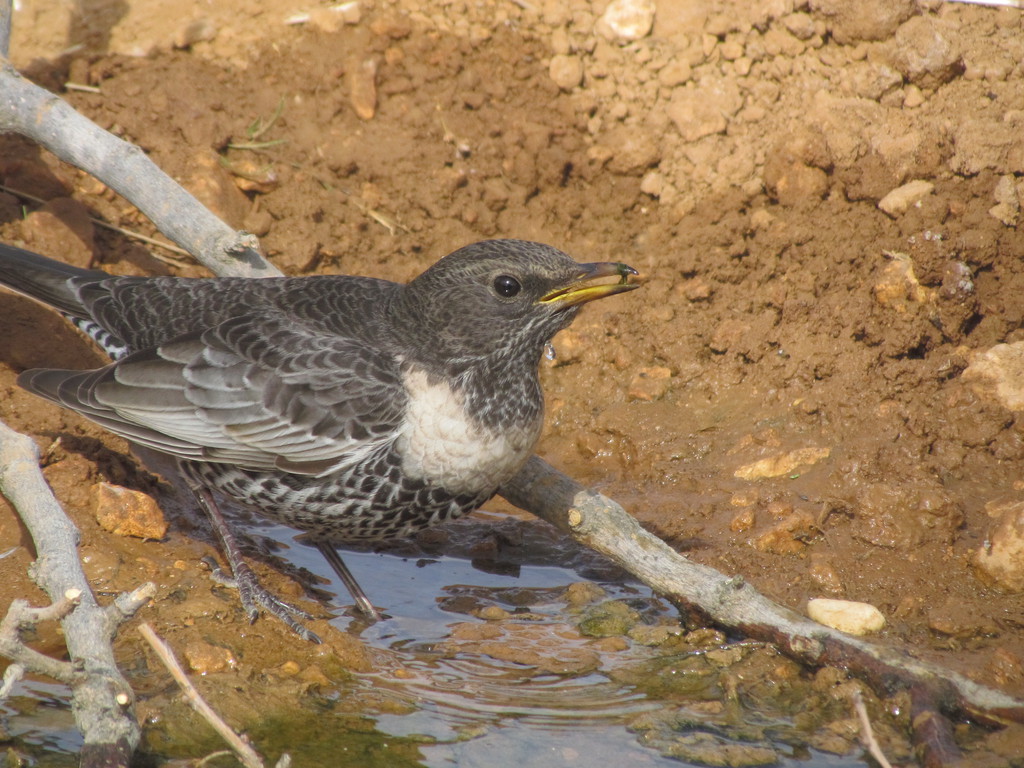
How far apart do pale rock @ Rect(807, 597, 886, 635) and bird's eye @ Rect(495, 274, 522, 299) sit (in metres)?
1.99

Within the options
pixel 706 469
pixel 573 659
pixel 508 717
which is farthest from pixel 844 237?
pixel 508 717

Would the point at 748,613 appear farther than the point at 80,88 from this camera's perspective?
No

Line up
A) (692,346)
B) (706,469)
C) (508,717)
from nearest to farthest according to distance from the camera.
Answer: (508,717), (706,469), (692,346)

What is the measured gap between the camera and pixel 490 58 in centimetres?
771

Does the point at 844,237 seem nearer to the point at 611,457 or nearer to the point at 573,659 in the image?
the point at 611,457

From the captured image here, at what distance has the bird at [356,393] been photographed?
485 centimetres

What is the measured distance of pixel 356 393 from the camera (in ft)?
16.1

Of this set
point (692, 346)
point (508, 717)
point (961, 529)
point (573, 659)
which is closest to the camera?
point (508, 717)

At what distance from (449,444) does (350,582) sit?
1.11 metres

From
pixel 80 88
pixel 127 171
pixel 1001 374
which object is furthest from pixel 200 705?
pixel 80 88

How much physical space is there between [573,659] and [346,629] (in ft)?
3.66

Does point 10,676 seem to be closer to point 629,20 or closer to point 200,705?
point 200,705

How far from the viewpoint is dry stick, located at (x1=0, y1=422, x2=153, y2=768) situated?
3.61 metres

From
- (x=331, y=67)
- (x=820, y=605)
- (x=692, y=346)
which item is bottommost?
(x=820, y=605)
